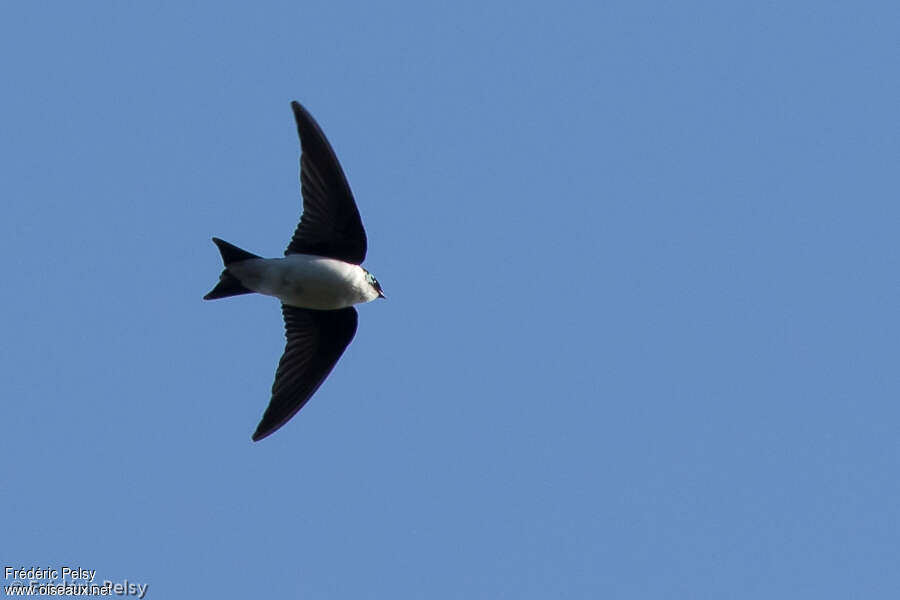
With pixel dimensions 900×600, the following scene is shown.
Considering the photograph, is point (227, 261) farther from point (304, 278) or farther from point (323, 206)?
point (323, 206)

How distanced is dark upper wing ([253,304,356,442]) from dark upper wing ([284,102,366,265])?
435mm

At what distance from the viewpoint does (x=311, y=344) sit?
31.7 ft

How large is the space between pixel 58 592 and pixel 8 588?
9.8 inches

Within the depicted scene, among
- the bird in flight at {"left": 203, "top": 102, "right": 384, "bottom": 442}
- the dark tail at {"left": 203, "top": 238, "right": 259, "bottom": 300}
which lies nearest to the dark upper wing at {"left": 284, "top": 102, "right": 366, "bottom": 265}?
the bird in flight at {"left": 203, "top": 102, "right": 384, "bottom": 442}

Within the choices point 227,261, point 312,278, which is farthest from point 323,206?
point 227,261

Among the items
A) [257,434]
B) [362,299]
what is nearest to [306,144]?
[362,299]

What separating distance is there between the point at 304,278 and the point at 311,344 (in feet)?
1.99

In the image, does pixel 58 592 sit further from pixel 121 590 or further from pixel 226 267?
pixel 226 267

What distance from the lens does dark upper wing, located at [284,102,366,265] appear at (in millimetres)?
9086

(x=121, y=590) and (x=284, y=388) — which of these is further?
(x=284, y=388)

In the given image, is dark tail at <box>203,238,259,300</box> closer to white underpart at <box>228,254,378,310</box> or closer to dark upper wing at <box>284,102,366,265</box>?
white underpart at <box>228,254,378,310</box>

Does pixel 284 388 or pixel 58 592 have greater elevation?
pixel 284 388

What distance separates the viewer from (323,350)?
31.6 ft

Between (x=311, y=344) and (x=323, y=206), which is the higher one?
(x=323, y=206)
